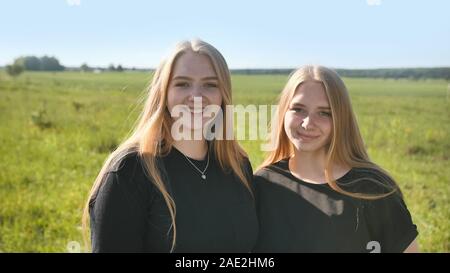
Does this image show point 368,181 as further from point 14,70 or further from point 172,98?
point 14,70

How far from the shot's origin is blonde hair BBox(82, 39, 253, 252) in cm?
214

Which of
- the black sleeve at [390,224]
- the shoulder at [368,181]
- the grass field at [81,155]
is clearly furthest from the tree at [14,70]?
the black sleeve at [390,224]

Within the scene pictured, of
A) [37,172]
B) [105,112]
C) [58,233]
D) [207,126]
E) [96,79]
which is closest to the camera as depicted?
[207,126]

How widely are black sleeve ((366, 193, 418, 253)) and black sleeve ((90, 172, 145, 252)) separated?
1.17m

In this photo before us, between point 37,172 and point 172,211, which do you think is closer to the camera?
point 172,211

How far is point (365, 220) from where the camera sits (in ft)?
7.59

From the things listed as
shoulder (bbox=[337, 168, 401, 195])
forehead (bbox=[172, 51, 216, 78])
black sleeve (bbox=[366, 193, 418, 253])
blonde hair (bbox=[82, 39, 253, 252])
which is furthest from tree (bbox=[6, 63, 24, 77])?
black sleeve (bbox=[366, 193, 418, 253])

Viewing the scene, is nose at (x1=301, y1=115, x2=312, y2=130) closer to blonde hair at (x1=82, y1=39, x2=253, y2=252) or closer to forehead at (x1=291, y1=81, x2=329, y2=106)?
forehead at (x1=291, y1=81, x2=329, y2=106)

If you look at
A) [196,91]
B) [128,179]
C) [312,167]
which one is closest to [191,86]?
[196,91]

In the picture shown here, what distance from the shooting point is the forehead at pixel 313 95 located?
2457mm

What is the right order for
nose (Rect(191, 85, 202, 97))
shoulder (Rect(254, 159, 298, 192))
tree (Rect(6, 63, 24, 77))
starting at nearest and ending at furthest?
1. nose (Rect(191, 85, 202, 97))
2. shoulder (Rect(254, 159, 298, 192))
3. tree (Rect(6, 63, 24, 77))

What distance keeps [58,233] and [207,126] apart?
134 inches
